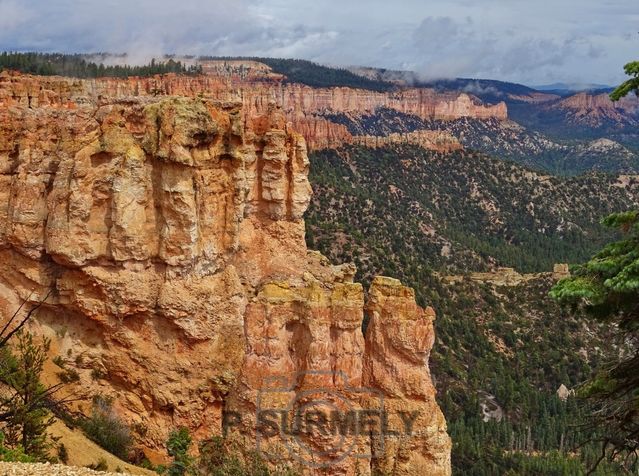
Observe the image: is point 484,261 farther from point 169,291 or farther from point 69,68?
point 169,291

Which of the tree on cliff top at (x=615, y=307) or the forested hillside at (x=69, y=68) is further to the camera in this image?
the forested hillside at (x=69, y=68)

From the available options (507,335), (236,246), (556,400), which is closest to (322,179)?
(507,335)

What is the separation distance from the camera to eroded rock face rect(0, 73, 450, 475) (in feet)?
71.8

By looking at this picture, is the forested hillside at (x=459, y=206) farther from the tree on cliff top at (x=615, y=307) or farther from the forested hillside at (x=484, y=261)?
the tree on cliff top at (x=615, y=307)

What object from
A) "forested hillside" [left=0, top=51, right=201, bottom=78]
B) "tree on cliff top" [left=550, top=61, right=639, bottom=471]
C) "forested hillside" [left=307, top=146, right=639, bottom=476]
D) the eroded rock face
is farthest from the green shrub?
"forested hillside" [left=0, top=51, right=201, bottom=78]

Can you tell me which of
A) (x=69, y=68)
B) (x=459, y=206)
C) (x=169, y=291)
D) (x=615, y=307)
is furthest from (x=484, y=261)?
(x=615, y=307)

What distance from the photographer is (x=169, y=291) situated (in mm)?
22094

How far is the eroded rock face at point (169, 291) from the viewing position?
21.9 metres

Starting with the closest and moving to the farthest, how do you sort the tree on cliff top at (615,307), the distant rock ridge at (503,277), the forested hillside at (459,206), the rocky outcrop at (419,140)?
1. the tree on cliff top at (615,307)
2. the distant rock ridge at (503,277)
3. the forested hillside at (459,206)
4. the rocky outcrop at (419,140)

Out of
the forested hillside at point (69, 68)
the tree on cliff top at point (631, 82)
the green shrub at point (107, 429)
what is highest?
the forested hillside at point (69, 68)

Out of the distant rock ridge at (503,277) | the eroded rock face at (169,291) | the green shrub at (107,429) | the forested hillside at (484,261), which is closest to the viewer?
the green shrub at (107,429)

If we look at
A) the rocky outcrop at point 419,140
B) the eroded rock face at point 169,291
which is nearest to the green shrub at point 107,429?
the eroded rock face at point 169,291

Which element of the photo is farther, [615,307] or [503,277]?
[503,277]

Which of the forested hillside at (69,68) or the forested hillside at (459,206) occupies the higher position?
the forested hillside at (69,68)
